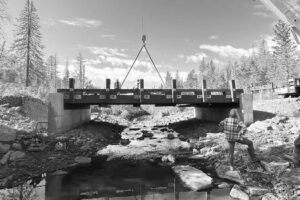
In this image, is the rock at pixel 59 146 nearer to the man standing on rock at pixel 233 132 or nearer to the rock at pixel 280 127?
the man standing on rock at pixel 233 132

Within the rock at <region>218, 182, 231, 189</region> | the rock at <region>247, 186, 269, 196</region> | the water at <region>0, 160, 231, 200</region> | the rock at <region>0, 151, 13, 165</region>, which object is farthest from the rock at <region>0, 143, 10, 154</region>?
the rock at <region>247, 186, 269, 196</region>

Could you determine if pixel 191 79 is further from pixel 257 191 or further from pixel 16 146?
pixel 257 191

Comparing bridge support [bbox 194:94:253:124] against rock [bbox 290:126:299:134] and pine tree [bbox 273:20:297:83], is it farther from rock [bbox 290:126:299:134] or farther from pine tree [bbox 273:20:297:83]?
pine tree [bbox 273:20:297:83]

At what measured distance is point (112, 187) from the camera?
21.0 ft

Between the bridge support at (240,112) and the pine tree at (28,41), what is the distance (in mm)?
32408

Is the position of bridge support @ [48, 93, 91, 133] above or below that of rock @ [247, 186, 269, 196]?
above

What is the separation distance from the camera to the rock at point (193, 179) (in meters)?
6.13

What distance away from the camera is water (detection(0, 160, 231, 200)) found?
18.5 ft

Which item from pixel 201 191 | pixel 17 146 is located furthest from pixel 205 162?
pixel 17 146

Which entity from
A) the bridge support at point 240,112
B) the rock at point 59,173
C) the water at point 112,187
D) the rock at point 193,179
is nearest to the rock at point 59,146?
the water at point 112,187

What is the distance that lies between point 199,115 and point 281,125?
41.3ft

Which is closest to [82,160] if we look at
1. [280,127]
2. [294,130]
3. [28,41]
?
[294,130]

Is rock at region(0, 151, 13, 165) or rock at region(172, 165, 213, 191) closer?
rock at region(172, 165, 213, 191)

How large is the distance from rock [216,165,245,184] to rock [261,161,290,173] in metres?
1.00
